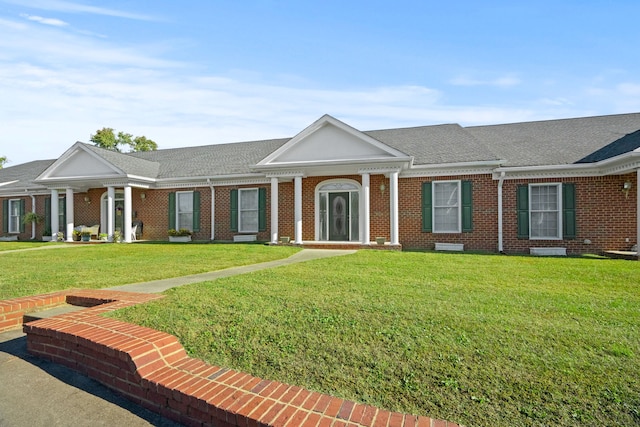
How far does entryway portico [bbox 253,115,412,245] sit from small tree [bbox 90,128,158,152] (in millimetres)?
34119

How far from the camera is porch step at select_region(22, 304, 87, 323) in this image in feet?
14.4

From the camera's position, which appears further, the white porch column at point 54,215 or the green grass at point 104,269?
the white porch column at point 54,215

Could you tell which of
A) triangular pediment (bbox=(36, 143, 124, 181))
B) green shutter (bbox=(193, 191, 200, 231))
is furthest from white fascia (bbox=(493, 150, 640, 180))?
triangular pediment (bbox=(36, 143, 124, 181))

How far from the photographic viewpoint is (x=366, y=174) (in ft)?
→ 43.7

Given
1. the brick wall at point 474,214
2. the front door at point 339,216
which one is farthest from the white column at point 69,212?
the front door at point 339,216

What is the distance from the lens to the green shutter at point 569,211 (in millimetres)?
12414

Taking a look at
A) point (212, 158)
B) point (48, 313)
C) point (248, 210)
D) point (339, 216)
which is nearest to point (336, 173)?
point (339, 216)

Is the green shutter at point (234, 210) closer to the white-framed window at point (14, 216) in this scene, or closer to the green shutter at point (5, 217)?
the white-framed window at point (14, 216)

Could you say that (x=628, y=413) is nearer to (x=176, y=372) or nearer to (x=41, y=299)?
(x=176, y=372)

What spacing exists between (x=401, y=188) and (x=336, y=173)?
2.64 metres

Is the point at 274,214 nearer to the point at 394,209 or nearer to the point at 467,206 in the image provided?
the point at 394,209

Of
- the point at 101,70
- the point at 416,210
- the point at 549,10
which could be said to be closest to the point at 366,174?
the point at 416,210

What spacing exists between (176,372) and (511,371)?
2.70m

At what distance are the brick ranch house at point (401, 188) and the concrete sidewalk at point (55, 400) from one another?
34.6ft
